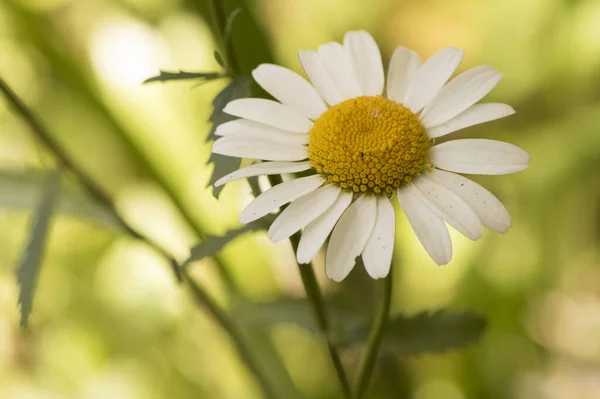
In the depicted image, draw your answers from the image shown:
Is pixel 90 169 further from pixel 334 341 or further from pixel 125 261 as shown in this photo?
pixel 334 341

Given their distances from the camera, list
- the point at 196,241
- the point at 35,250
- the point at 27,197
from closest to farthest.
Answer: the point at 35,250 < the point at 27,197 < the point at 196,241

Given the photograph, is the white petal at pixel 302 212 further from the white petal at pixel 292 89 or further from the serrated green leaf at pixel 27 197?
the serrated green leaf at pixel 27 197

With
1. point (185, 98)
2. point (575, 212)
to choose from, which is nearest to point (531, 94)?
point (575, 212)

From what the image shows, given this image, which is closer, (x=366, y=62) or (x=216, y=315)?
(x=366, y=62)

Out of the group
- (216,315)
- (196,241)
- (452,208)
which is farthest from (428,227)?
(196,241)

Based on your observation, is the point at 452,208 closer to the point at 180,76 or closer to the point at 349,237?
the point at 349,237

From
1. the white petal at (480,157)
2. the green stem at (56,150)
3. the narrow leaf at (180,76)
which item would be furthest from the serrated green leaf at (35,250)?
the white petal at (480,157)

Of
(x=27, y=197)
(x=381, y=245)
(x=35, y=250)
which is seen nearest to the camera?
(x=381, y=245)
